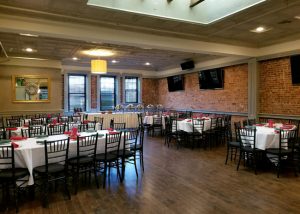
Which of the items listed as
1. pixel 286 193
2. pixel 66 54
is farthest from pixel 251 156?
pixel 66 54

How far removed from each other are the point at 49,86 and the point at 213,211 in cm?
825

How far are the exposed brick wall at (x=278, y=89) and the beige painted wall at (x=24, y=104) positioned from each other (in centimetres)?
763

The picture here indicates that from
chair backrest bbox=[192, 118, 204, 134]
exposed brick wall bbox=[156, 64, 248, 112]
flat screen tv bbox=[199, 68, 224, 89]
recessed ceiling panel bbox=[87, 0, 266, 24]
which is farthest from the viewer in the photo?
flat screen tv bbox=[199, 68, 224, 89]

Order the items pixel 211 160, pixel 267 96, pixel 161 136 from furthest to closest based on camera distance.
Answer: pixel 161 136, pixel 267 96, pixel 211 160

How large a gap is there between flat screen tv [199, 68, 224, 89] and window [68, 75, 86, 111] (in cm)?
558

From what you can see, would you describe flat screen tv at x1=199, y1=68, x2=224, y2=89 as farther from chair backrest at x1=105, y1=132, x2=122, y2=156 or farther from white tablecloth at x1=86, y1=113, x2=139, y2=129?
chair backrest at x1=105, y1=132, x2=122, y2=156

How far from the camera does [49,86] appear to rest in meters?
9.58

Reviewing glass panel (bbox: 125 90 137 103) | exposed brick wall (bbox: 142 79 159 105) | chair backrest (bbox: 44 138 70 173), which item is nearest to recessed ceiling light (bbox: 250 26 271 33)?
chair backrest (bbox: 44 138 70 173)

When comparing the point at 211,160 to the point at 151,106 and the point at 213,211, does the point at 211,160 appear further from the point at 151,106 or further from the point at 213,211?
the point at 151,106

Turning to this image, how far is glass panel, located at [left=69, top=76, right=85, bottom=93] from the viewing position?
11.4 m

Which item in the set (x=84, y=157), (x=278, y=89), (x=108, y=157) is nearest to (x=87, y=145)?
(x=84, y=157)

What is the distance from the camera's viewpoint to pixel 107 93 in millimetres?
12281

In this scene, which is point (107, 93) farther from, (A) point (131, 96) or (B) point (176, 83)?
(B) point (176, 83)

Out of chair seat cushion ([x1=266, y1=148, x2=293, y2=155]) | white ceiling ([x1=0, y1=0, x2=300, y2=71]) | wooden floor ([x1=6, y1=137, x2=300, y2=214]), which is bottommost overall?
wooden floor ([x1=6, y1=137, x2=300, y2=214])
